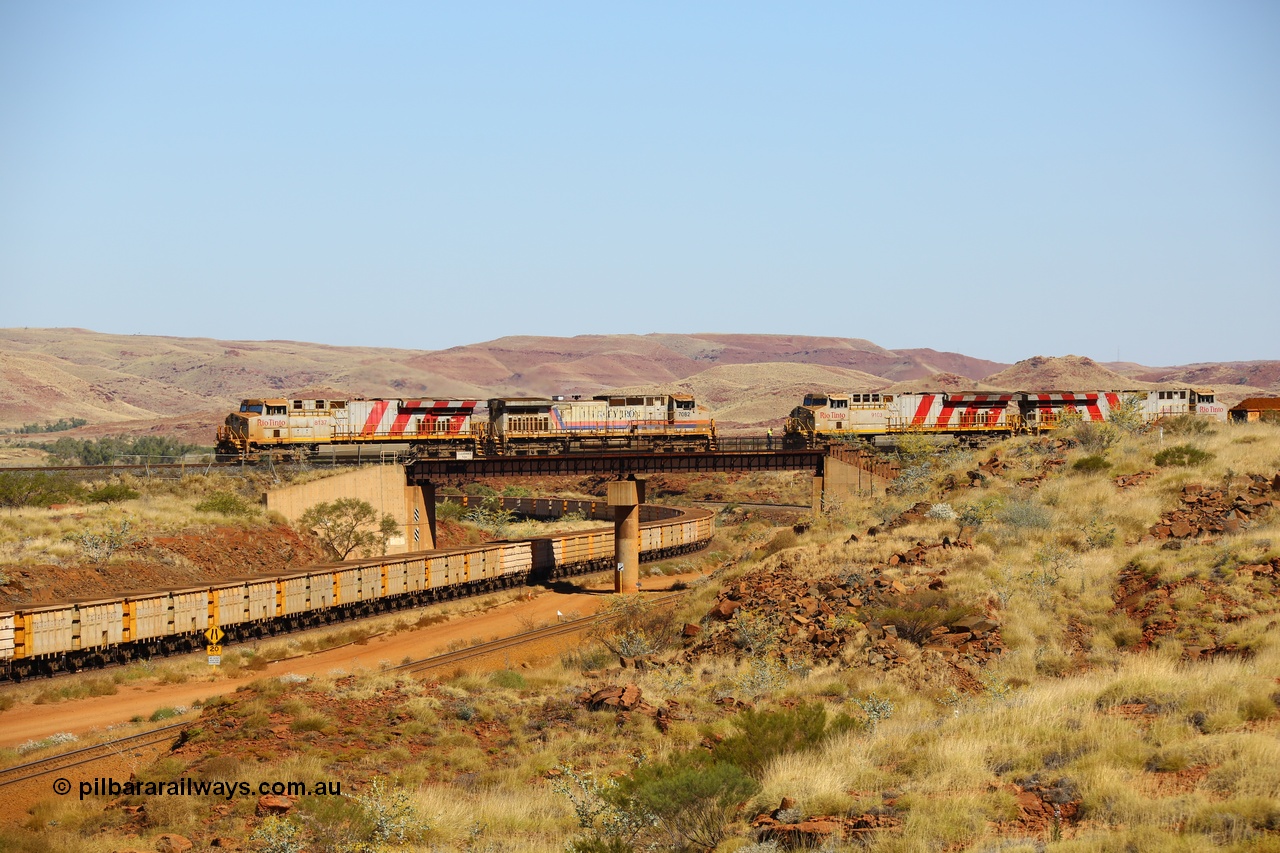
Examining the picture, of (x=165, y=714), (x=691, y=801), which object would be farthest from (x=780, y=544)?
(x=691, y=801)

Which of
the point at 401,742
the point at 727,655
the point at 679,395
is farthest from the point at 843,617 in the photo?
the point at 679,395

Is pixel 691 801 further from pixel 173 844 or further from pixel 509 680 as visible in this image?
pixel 509 680

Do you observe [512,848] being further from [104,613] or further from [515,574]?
[515,574]

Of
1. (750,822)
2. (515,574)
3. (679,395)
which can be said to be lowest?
(515,574)

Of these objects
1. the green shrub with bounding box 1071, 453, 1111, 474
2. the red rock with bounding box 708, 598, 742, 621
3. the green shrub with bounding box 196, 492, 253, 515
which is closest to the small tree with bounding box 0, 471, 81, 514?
the green shrub with bounding box 196, 492, 253, 515

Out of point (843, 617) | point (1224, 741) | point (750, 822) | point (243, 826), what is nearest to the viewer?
point (1224, 741)

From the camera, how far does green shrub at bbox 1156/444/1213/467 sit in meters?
37.5

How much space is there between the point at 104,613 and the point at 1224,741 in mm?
31459

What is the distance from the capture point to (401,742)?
23.0m

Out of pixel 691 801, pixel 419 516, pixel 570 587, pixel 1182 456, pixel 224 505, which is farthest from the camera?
pixel 419 516

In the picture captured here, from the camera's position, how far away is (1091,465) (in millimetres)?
39969

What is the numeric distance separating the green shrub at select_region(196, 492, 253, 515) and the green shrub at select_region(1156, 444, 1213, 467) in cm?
4293

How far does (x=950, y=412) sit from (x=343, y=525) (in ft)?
139

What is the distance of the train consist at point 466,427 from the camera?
6612 cm
